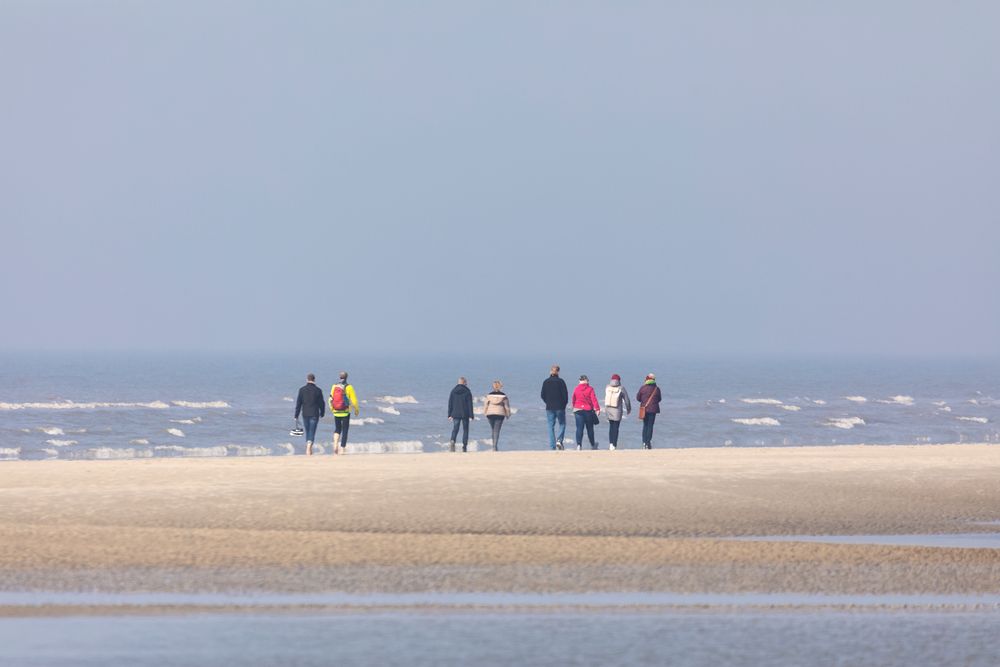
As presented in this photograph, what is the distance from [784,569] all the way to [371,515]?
5738mm

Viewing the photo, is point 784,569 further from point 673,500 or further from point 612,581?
point 673,500

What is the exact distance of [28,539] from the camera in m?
15.8

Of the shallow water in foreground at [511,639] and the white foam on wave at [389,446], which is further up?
the shallow water in foreground at [511,639]

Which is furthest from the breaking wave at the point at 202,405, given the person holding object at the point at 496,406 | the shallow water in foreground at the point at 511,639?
the shallow water in foreground at the point at 511,639

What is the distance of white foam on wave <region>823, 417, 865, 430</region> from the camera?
218 feet

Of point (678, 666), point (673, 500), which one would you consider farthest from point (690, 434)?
point (678, 666)

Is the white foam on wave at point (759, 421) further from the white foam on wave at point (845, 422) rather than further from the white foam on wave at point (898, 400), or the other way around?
the white foam on wave at point (898, 400)

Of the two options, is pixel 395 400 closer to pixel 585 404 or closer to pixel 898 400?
pixel 898 400

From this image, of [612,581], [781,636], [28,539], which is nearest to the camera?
[781,636]

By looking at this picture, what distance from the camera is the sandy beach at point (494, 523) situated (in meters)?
13.9

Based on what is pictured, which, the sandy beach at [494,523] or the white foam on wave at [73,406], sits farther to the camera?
the white foam on wave at [73,406]

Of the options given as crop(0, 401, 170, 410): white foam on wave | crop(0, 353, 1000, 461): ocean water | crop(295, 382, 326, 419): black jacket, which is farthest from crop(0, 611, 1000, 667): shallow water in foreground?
crop(0, 401, 170, 410): white foam on wave

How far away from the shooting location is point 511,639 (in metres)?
11.3

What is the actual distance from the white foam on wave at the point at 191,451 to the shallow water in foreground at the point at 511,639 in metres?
33.5
